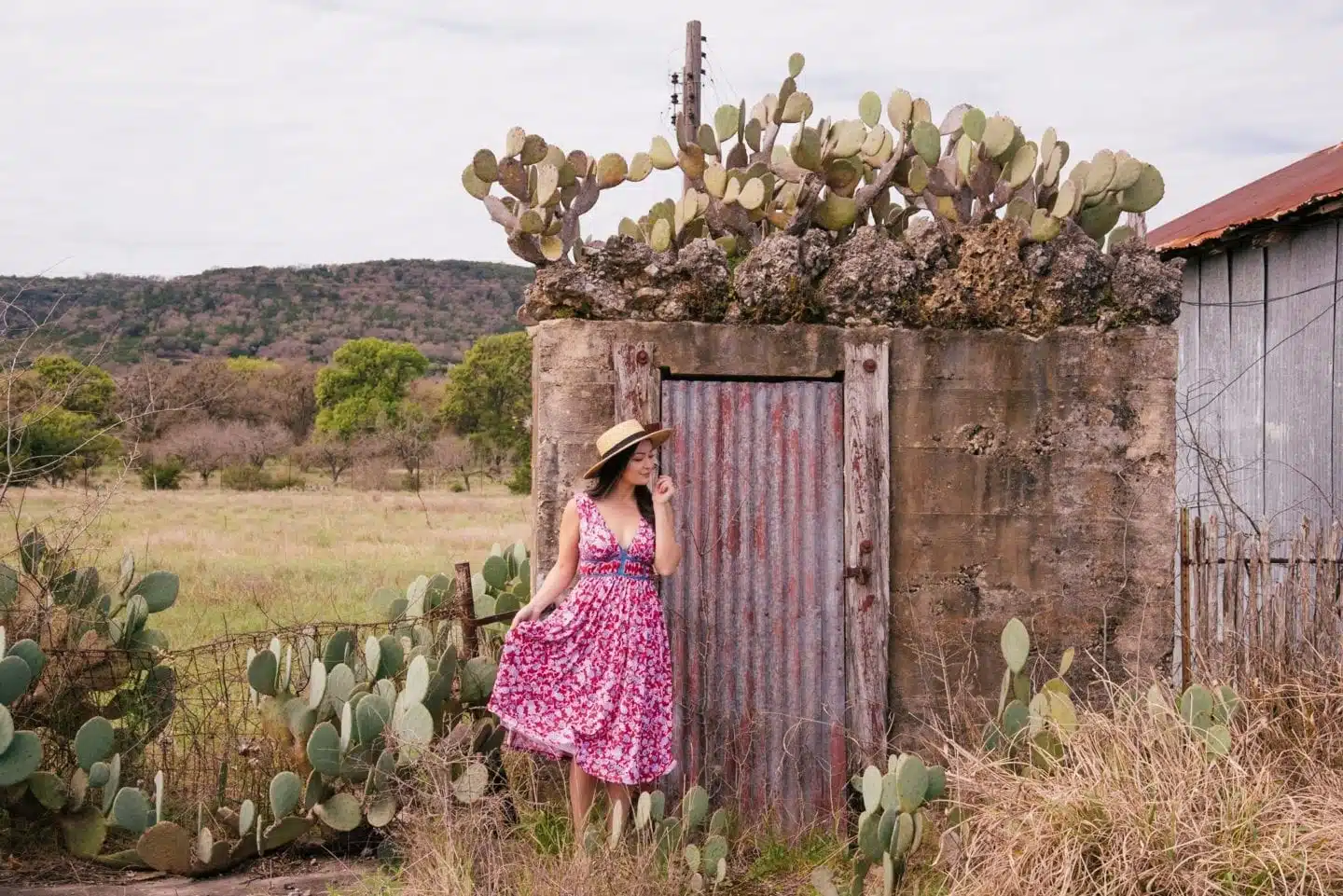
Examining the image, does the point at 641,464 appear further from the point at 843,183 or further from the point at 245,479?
the point at 245,479

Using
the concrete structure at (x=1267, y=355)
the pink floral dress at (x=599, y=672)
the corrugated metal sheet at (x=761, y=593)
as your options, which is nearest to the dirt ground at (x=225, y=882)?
the pink floral dress at (x=599, y=672)

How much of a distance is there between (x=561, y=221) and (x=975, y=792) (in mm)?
2950

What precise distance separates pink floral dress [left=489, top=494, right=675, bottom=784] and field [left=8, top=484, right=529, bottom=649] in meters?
1.67

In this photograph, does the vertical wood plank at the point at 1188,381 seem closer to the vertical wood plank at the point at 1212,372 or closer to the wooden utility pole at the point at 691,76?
the vertical wood plank at the point at 1212,372

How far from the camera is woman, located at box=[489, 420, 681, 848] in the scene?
488 cm

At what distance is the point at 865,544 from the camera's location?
5457mm

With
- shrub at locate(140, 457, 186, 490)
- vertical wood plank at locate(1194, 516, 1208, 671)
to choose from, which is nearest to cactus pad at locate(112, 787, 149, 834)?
vertical wood plank at locate(1194, 516, 1208, 671)

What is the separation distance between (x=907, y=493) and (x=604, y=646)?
5.01 feet

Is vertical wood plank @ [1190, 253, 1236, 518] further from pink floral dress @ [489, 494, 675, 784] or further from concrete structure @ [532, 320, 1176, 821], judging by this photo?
pink floral dress @ [489, 494, 675, 784]

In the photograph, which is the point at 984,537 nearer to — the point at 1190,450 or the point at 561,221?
the point at 561,221

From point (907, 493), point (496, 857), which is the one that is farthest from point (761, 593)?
point (496, 857)

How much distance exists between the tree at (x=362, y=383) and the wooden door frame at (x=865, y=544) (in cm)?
3222

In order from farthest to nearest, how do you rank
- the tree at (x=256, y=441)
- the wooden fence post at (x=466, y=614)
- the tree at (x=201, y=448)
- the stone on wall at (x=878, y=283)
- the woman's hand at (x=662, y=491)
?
the tree at (x=256, y=441) < the tree at (x=201, y=448) < the wooden fence post at (x=466, y=614) < the stone on wall at (x=878, y=283) < the woman's hand at (x=662, y=491)

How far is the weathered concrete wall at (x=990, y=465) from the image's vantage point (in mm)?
A: 5500
